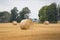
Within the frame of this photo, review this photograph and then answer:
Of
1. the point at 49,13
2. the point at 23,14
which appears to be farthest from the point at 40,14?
the point at 23,14

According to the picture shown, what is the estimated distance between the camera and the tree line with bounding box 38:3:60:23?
538 cm

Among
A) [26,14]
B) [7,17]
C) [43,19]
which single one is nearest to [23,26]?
[7,17]

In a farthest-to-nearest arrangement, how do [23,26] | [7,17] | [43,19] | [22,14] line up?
[43,19] < [22,14] < [7,17] < [23,26]

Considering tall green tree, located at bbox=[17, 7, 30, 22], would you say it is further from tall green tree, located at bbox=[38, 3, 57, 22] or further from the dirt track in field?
the dirt track in field

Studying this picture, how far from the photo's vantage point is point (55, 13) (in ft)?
18.0

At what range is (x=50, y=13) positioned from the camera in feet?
17.9

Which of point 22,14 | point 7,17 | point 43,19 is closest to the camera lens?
point 7,17

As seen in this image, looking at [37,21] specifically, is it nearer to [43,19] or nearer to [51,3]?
[43,19]

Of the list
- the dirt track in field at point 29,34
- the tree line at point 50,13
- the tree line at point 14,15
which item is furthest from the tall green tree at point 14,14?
the dirt track in field at point 29,34

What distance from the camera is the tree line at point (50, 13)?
17.7 feet

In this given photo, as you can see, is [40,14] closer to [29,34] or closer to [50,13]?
[50,13]

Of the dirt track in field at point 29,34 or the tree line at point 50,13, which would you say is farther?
the tree line at point 50,13

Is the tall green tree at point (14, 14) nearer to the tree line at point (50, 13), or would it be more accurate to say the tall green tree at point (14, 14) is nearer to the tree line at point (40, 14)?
the tree line at point (40, 14)

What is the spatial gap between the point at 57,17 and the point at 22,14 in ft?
4.05
